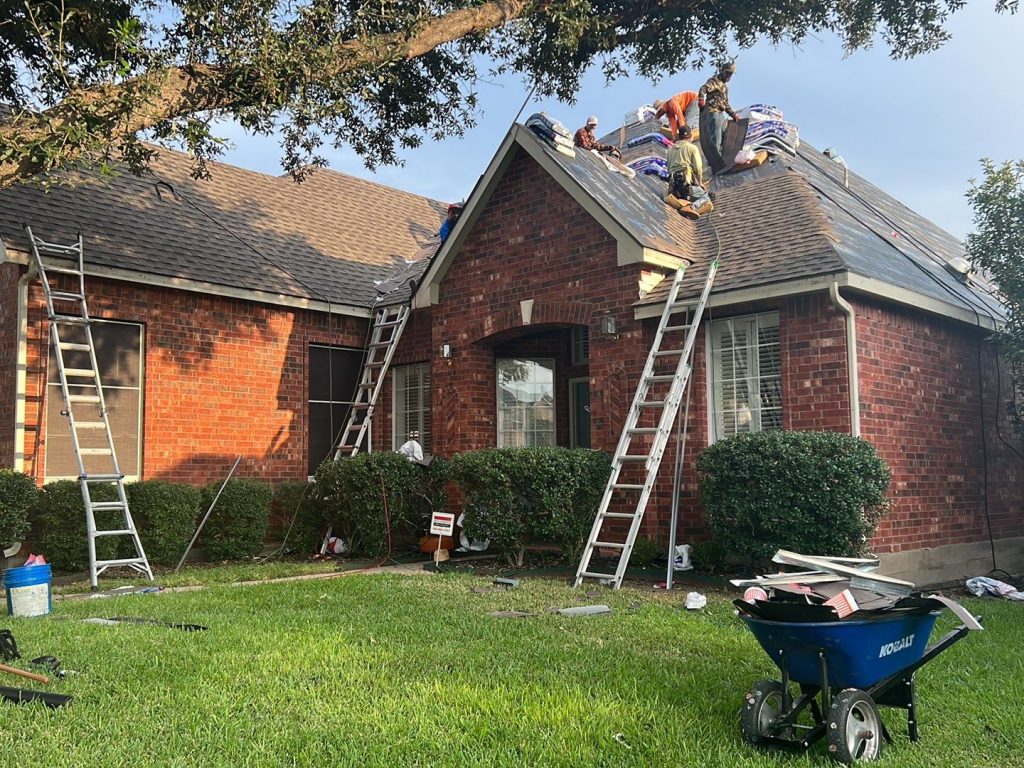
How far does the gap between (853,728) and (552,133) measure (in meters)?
9.84

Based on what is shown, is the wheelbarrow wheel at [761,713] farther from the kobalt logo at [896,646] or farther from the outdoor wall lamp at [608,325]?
the outdoor wall lamp at [608,325]

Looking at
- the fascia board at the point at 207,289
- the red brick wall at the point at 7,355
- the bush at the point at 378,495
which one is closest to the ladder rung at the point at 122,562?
the red brick wall at the point at 7,355

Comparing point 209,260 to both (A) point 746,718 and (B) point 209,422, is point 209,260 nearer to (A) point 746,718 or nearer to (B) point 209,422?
(B) point 209,422

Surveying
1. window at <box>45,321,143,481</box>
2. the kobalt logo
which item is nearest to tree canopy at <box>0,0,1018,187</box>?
window at <box>45,321,143,481</box>

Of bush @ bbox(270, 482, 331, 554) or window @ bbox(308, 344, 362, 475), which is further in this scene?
window @ bbox(308, 344, 362, 475)

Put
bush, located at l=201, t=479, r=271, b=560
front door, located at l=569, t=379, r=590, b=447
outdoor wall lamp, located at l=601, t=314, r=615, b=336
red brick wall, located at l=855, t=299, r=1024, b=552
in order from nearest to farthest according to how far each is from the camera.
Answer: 1. red brick wall, located at l=855, t=299, r=1024, b=552
2. outdoor wall lamp, located at l=601, t=314, r=615, b=336
3. bush, located at l=201, t=479, r=271, b=560
4. front door, located at l=569, t=379, r=590, b=447

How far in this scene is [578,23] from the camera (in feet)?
32.5

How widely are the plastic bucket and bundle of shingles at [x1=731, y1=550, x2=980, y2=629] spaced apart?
20.2ft

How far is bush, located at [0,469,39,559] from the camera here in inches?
383

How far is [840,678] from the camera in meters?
3.91

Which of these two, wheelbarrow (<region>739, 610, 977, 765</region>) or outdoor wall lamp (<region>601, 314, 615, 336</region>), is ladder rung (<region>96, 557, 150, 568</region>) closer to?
outdoor wall lamp (<region>601, 314, 615, 336</region>)

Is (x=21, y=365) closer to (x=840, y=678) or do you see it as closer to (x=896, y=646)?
(x=840, y=678)

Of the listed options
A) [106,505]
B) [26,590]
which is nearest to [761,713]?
[26,590]

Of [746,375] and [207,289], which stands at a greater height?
[207,289]
